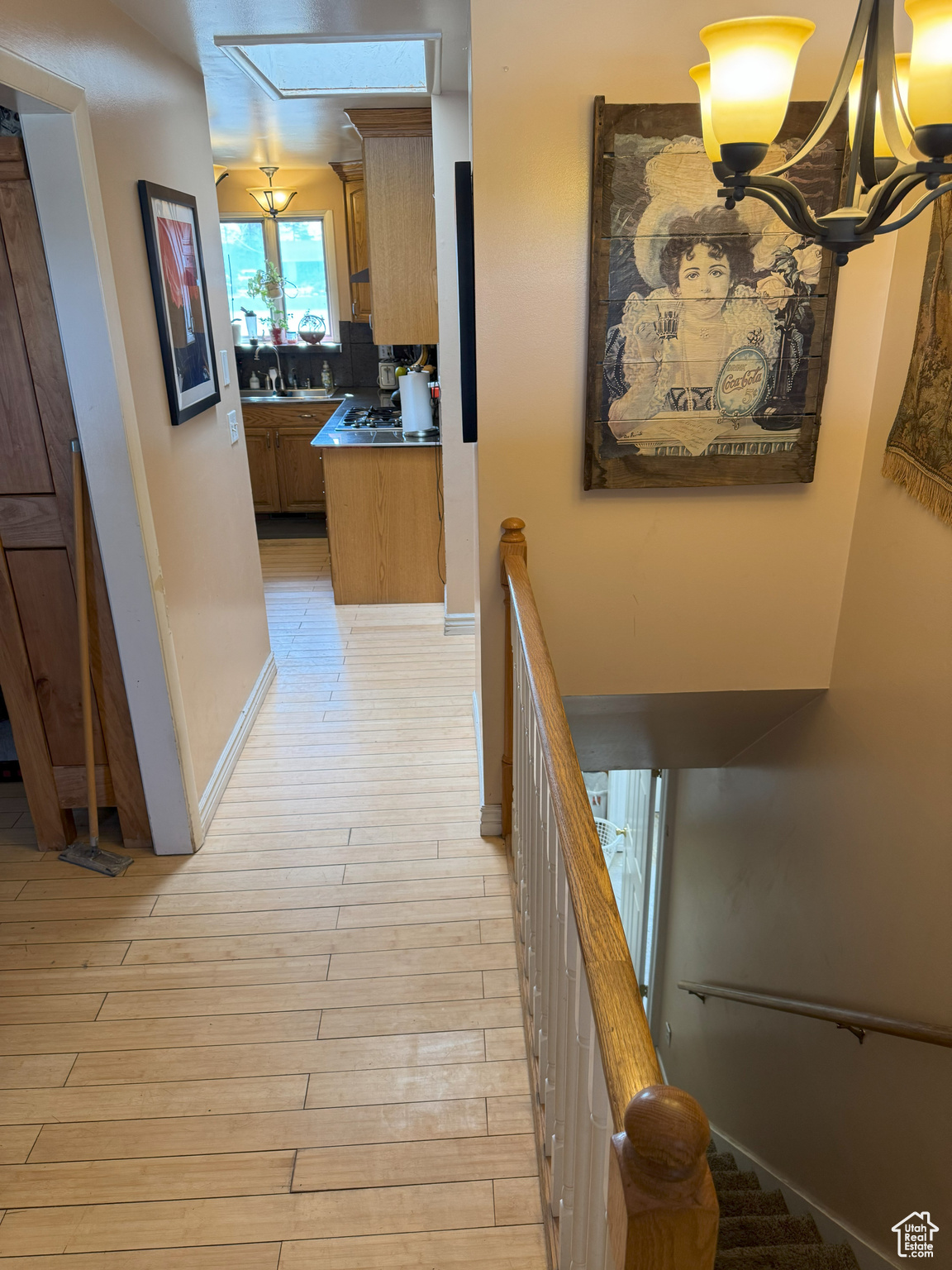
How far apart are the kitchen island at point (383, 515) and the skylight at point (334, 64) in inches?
65.3

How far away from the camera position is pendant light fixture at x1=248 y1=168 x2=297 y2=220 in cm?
693

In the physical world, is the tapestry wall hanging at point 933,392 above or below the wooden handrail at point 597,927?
above

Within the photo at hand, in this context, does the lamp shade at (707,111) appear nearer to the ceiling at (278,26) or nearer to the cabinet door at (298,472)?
the ceiling at (278,26)

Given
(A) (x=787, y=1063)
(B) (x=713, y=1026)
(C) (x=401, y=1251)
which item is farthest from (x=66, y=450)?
(B) (x=713, y=1026)

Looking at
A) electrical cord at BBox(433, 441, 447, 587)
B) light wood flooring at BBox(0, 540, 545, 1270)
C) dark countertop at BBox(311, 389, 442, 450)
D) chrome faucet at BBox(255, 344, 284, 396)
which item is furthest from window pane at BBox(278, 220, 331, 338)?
light wood flooring at BBox(0, 540, 545, 1270)

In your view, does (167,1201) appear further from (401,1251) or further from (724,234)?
(724,234)

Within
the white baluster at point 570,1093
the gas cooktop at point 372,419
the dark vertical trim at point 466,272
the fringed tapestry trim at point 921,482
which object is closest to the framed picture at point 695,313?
the fringed tapestry trim at point 921,482

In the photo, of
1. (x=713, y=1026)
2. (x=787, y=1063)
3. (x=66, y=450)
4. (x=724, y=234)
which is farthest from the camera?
(x=713, y=1026)

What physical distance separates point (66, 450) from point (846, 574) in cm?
243

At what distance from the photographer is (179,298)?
2.91 meters

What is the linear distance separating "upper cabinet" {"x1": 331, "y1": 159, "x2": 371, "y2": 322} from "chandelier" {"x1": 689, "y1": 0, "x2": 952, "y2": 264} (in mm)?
5604

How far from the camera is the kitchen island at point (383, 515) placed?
15.5 feet

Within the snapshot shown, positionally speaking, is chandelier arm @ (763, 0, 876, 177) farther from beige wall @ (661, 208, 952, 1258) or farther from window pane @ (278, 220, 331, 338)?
window pane @ (278, 220, 331, 338)

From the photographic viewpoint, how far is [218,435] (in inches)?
136
